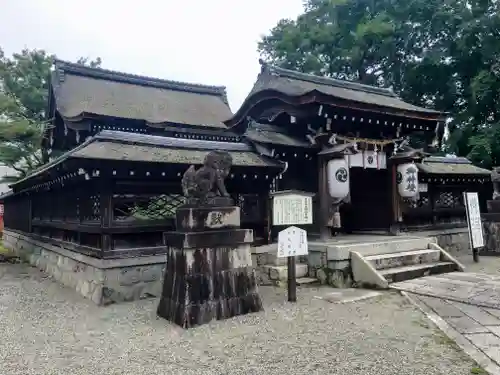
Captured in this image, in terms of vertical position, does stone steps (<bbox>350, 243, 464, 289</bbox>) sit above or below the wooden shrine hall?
below

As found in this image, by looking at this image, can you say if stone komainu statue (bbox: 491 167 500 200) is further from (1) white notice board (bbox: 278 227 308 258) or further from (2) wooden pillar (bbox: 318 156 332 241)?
(1) white notice board (bbox: 278 227 308 258)

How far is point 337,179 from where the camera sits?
8492mm

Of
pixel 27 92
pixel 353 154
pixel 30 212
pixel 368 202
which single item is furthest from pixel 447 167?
pixel 27 92

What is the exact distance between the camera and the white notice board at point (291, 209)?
6664mm

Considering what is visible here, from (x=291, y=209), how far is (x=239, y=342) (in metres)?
2.71

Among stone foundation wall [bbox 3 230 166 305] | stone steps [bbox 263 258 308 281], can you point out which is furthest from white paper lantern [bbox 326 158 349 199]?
stone foundation wall [bbox 3 230 166 305]

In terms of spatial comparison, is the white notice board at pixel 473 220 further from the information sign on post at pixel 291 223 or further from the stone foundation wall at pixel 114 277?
the stone foundation wall at pixel 114 277

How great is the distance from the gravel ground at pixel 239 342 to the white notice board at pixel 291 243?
2.69 ft

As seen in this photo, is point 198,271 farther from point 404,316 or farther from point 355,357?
point 404,316

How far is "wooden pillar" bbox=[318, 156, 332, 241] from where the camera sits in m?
8.65

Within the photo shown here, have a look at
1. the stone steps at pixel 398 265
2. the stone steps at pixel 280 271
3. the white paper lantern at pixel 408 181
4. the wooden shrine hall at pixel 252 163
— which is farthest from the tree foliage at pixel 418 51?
the stone steps at pixel 280 271

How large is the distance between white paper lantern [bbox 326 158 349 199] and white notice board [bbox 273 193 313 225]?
1712 mm

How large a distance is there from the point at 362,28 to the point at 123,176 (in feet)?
53.2

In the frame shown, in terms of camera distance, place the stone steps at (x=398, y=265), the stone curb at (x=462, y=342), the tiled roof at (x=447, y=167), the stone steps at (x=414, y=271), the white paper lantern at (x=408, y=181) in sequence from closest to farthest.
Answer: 1. the stone curb at (x=462, y=342)
2. the stone steps at (x=398, y=265)
3. the stone steps at (x=414, y=271)
4. the white paper lantern at (x=408, y=181)
5. the tiled roof at (x=447, y=167)
